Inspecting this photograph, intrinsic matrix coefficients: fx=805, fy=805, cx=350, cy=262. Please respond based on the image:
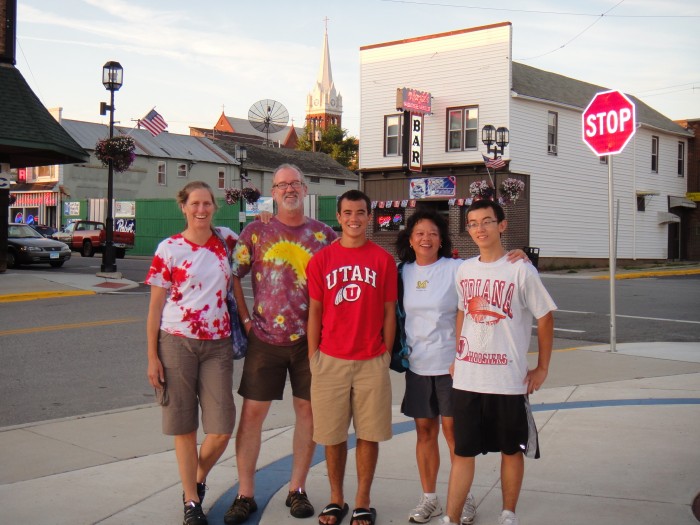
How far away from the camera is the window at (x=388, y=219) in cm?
3388

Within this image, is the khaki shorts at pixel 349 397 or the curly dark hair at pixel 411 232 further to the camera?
the curly dark hair at pixel 411 232

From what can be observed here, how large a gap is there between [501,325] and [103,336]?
351 inches

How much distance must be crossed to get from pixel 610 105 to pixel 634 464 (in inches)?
262

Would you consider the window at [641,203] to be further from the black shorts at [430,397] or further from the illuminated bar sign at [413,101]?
the black shorts at [430,397]

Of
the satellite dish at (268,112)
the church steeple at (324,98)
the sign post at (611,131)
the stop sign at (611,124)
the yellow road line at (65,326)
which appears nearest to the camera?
the sign post at (611,131)

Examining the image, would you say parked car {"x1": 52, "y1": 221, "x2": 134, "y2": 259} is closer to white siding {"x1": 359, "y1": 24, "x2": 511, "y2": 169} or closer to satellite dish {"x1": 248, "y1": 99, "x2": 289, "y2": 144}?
white siding {"x1": 359, "y1": 24, "x2": 511, "y2": 169}

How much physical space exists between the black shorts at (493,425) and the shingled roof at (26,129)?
17.0 metres

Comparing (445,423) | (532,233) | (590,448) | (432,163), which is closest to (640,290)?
(532,233)

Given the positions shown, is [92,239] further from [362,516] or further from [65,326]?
[362,516]

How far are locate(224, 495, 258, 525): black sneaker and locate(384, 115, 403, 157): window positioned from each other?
2947 cm

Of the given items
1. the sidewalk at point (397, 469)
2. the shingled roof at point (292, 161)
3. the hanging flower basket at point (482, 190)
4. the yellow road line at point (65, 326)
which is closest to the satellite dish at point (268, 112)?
the shingled roof at point (292, 161)

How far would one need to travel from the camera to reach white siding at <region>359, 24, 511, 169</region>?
100 ft

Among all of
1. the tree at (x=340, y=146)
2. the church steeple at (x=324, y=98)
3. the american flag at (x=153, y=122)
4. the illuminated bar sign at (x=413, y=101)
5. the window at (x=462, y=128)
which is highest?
the church steeple at (x=324, y=98)

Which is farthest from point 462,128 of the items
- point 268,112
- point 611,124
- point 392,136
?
point 268,112
